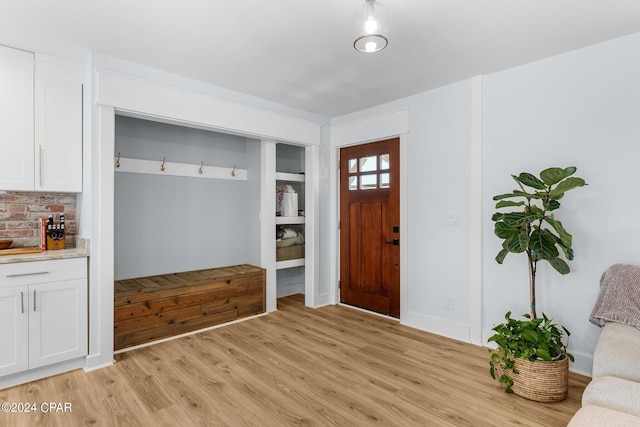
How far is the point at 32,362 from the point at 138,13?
256cm

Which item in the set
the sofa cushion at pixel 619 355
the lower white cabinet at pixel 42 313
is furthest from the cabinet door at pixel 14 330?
the sofa cushion at pixel 619 355

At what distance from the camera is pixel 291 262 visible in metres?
4.57

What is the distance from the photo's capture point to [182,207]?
13.3 feet

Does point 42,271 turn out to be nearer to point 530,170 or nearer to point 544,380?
point 544,380

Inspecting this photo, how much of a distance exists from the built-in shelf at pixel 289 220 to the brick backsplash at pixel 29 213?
2122 mm

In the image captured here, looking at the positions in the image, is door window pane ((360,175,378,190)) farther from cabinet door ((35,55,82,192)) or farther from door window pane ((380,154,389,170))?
cabinet door ((35,55,82,192))

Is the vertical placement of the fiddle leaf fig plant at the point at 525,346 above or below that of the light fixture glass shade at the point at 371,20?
below

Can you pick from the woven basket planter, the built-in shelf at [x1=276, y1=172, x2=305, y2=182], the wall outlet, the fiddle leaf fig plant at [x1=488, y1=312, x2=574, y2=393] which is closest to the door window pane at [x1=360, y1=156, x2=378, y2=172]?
the built-in shelf at [x1=276, y1=172, x2=305, y2=182]

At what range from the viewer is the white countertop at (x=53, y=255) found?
8.14 ft

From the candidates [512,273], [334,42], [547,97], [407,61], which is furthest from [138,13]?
[512,273]

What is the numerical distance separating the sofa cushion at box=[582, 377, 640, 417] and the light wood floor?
73 cm

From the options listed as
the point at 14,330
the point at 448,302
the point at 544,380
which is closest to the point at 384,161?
the point at 448,302

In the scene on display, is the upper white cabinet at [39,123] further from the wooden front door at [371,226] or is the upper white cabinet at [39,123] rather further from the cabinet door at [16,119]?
the wooden front door at [371,226]

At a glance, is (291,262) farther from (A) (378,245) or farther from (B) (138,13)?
(B) (138,13)
